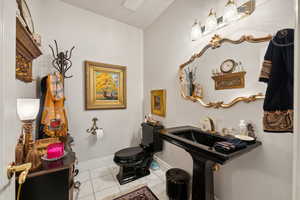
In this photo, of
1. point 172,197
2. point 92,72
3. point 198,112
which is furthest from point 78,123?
point 198,112

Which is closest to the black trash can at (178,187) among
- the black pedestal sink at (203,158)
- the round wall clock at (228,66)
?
the black pedestal sink at (203,158)

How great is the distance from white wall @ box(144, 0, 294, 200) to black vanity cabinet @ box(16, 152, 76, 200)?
1.40 metres

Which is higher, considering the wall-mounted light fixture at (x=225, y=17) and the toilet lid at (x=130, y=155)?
the wall-mounted light fixture at (x=225, y=17)

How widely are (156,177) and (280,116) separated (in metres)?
1.73

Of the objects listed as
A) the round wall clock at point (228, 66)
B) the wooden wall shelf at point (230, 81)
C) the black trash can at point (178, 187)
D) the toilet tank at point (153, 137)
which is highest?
the round wall clock at point (228, 66)

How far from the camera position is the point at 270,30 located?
0.98 metres

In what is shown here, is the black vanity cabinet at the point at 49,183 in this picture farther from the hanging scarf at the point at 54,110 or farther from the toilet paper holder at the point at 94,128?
the toilet paper holder at the point at 94,128

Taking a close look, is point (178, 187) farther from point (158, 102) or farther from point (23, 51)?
point (23, 51)

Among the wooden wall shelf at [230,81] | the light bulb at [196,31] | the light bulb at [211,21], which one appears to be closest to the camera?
the wooden wall shelf at [230,81]

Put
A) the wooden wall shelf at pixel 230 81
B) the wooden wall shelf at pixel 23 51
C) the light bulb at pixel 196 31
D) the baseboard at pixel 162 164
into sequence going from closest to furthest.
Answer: the wooden wall shelf at pixel 23 51 → the wooden wall shelf at pixel 230 81 → the light bulb at pixel 196 31 → the baseboard at pixel 162 164

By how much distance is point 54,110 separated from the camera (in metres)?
1.47

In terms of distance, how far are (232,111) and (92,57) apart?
2218 millimetres

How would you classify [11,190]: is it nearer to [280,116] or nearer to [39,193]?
[39,193]

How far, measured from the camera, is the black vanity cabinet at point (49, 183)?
86 cm
